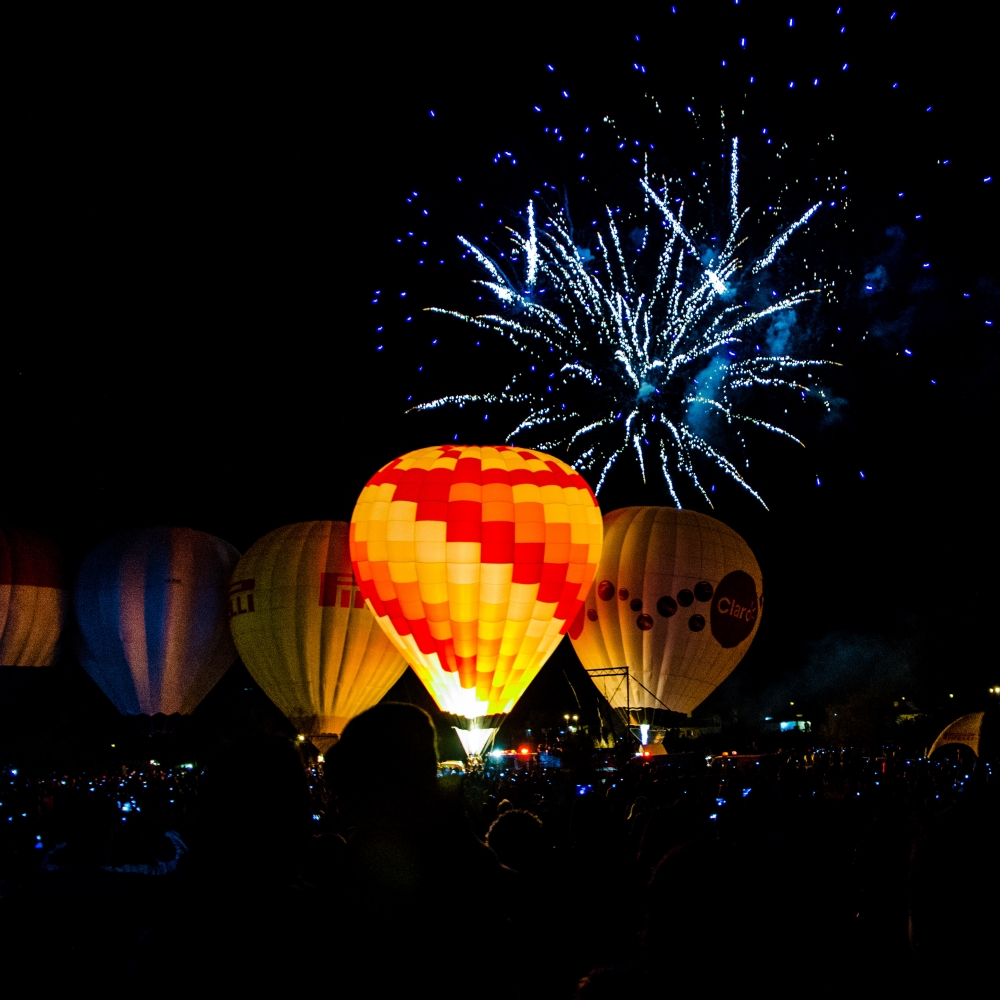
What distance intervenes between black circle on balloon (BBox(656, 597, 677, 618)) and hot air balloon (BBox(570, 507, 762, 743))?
21 millimetres

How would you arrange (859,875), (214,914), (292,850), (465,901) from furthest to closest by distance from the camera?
(859,875) → (465,901) → (292,850) → (214,914)

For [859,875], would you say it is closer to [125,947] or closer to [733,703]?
[125,947]

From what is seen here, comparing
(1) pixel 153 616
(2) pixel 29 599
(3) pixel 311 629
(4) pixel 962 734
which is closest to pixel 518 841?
(3) pixel 311 629

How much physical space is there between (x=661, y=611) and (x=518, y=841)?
1725cm

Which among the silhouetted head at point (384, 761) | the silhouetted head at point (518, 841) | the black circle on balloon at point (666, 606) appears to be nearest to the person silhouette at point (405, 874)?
the silhouetted head at point (384, 761)

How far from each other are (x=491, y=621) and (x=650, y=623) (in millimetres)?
4390

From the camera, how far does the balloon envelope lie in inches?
877

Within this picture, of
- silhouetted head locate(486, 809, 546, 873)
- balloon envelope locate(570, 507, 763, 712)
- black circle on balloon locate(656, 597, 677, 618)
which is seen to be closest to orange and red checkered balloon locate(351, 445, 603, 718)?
balloon envelope locate(570, 507, 763, 712)

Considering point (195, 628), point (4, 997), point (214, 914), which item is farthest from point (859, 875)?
point (195, 628)

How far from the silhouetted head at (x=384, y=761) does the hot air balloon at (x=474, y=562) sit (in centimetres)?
1560

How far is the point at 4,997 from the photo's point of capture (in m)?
5.05

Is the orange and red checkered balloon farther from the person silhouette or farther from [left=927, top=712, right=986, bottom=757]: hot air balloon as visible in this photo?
the person silhouette

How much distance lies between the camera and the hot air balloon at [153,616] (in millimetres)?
23703

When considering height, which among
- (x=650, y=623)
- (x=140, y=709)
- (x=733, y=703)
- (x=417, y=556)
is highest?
(x=417, y=556)
